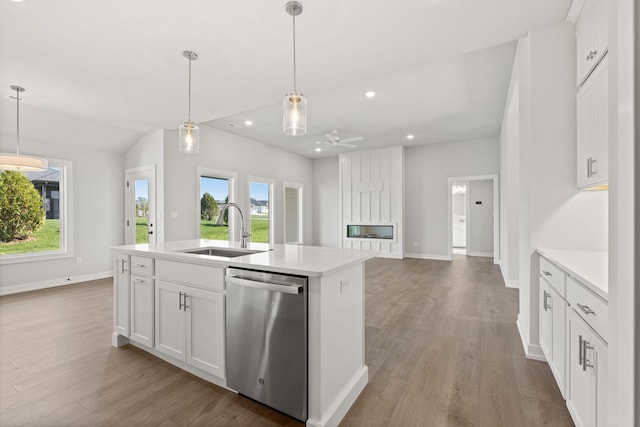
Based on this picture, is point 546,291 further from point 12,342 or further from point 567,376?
point 12,342

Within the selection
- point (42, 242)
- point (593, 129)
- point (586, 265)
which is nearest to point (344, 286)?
point (586, 265)

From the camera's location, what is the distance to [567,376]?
5.52 ft

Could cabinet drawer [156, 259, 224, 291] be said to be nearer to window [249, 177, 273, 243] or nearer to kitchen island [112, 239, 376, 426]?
kitchen island [112, 239, 376, 426]

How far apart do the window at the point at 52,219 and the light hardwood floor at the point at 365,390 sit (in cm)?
147

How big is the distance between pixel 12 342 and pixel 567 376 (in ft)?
14.3

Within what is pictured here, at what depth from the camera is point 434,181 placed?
23.8 feet

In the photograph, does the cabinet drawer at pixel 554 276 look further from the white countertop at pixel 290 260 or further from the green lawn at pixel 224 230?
the green lawn at pixel 224 230

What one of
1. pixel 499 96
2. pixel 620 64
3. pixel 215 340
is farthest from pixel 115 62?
pixel 499 96

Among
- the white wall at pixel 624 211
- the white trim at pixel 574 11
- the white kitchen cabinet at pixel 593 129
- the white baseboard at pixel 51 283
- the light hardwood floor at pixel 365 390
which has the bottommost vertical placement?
the light hardwood floor at pixel 365 390

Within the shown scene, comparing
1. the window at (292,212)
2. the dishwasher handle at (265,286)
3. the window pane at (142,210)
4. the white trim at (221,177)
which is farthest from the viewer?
the window at (292,212)

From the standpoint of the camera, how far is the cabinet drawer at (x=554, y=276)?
173 cm

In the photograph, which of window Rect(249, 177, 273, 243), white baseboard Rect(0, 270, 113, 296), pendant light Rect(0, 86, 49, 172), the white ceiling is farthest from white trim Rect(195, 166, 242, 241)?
pendant light Rect(0, 86, 49, 172)

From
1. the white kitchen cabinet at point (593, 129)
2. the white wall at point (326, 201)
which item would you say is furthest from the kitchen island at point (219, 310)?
the white wall at point (326, 201)

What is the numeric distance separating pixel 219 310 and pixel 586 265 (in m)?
2.21
